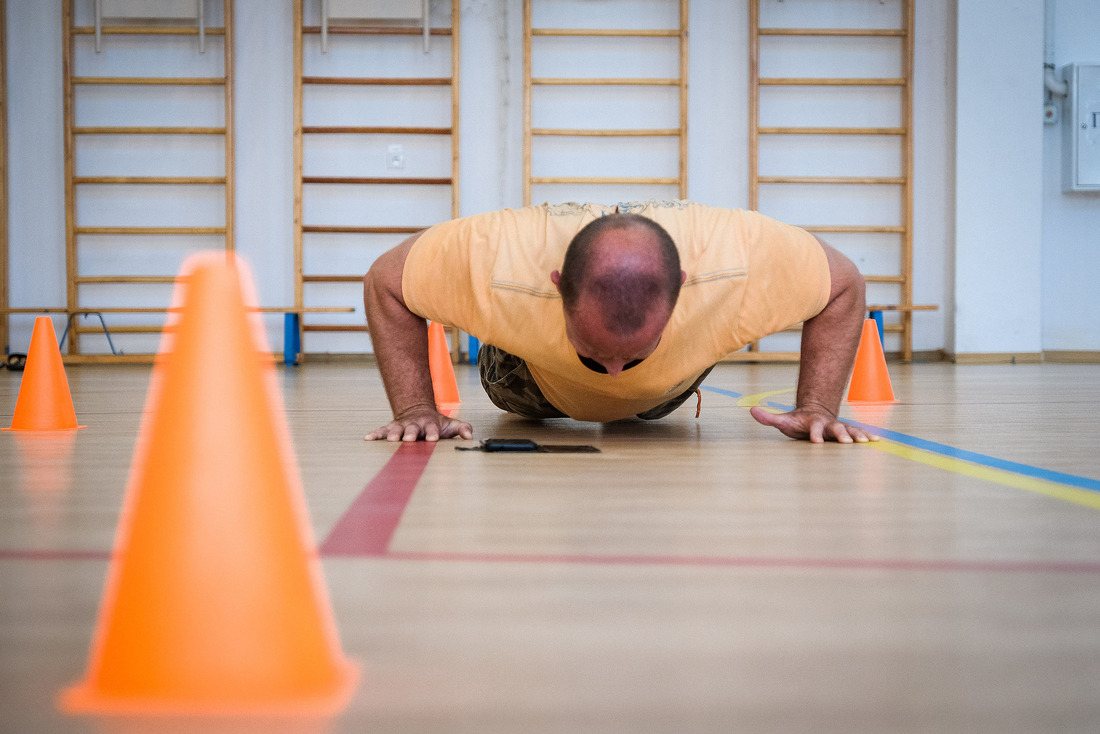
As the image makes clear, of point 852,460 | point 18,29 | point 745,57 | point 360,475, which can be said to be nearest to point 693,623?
point 360,475

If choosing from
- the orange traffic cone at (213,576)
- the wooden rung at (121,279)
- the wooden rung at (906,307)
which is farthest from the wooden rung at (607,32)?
the orange traffic cone at (213,576)

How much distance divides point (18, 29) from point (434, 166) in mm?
3044

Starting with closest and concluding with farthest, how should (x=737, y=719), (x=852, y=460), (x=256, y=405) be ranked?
(x=737, y=719) < (x=256, y=405) < (x=852, y=460)

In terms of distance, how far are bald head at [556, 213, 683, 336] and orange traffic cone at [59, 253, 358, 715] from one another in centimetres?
72

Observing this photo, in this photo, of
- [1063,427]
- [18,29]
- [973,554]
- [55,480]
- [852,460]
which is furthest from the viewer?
[18,29]

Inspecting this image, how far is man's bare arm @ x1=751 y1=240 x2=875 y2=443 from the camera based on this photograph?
5.49 feet

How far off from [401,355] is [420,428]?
0.51 feet

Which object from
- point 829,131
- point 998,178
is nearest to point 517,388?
point 829,131

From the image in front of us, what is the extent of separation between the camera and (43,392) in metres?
1.99

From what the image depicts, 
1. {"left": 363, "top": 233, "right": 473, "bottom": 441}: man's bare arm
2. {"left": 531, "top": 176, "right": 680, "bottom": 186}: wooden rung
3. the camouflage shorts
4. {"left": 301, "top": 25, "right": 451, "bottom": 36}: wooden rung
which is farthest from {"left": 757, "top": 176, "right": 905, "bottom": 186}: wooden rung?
{"left": 363, "top": 233, "right": 473, "bottom": 441}: man's bare arm

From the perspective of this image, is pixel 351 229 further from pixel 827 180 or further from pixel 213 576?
pixel 213 576

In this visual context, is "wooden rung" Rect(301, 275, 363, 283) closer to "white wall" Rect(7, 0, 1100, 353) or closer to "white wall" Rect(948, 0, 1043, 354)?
"white wall" Rect(7, 0, 1100, 353)

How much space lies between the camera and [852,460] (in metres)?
1.44

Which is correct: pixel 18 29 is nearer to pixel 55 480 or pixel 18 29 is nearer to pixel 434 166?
pixel 434 166
